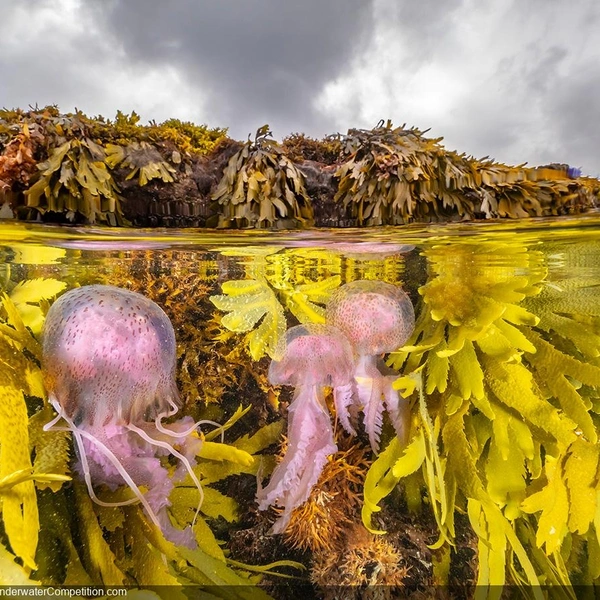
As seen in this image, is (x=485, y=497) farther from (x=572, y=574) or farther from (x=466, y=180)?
(x=466, y=180)

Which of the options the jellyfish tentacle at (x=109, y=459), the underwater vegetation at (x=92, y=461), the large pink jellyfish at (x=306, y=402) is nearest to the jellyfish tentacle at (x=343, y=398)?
the large pink jellyfish at (x=306, y=402)

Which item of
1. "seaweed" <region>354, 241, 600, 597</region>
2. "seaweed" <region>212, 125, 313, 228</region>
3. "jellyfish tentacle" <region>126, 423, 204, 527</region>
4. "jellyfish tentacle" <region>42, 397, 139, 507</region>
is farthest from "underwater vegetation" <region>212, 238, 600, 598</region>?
"seaweed" <region>212, 125, 313, 228</region>

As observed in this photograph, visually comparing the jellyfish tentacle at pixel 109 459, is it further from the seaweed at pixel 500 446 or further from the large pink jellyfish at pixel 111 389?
the seaweed at pixel 500 446

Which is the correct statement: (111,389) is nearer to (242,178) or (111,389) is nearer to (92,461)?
(92,461)

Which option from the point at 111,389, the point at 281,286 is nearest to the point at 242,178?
the point at 281,286

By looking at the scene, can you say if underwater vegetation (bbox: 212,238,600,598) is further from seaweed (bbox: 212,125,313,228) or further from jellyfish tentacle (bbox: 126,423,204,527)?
seaweed (bbox: 212,125,313,228)

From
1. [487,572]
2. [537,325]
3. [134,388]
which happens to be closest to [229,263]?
[134,388]
